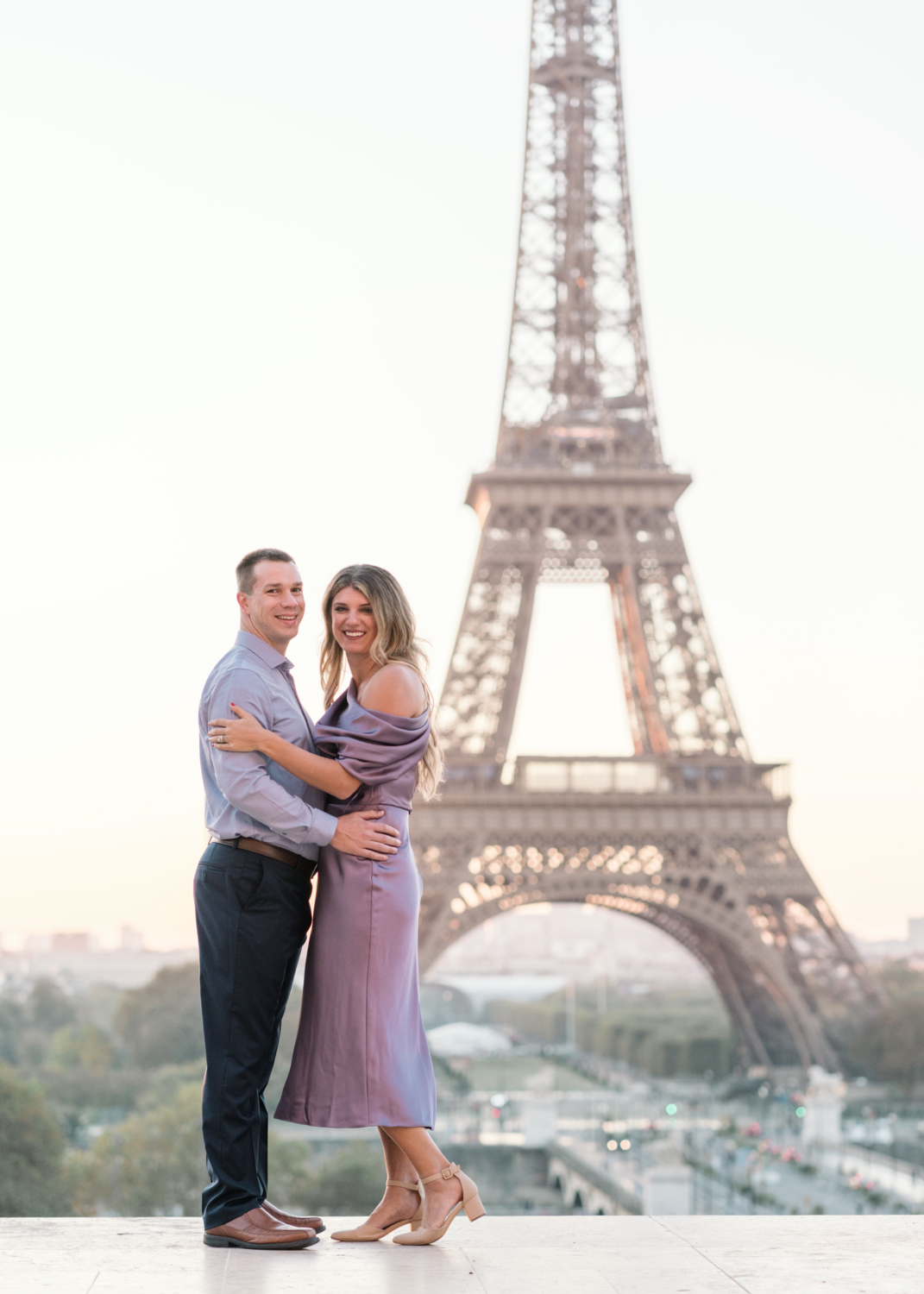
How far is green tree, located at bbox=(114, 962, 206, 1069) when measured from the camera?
41.9 meters

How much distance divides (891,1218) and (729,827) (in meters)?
22.0

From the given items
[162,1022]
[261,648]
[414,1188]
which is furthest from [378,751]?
[162,1022]

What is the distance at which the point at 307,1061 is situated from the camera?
5.02 meters

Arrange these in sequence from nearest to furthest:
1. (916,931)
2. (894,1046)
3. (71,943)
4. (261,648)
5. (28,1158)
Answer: (261,648), (28,1158), (894,1046), (916,931), (71,943)

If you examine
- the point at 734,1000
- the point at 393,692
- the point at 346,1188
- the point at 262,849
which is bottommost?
the point at 346,1188

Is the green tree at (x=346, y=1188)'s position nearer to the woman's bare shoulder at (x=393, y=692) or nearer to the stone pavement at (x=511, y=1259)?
the stone pavement at (x=511, y=1259)

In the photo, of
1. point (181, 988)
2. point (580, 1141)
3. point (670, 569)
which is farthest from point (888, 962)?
point (670, 569)

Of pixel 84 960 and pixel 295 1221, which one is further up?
pixel 84 960

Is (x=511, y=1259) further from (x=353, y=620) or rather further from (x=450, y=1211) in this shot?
(x=353, y=620)

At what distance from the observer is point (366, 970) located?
495cm

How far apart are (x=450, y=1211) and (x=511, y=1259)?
36 centimetres

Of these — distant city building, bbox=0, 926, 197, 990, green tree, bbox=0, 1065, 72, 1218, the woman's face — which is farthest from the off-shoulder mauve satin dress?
distant city building, bbox=0, 926, 197, 990

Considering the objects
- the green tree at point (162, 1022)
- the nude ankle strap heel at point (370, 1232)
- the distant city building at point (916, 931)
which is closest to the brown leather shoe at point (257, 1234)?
the nude ankle strap heel at point (370, 1232)

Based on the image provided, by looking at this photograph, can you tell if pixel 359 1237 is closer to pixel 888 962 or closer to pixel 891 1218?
pixel 891 1218
